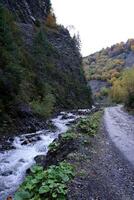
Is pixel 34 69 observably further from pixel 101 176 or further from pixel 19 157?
pixel 101 176

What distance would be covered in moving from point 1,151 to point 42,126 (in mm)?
11202

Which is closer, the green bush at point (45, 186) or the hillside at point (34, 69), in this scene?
the green bush at point (45, 186)

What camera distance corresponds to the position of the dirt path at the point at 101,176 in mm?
11758

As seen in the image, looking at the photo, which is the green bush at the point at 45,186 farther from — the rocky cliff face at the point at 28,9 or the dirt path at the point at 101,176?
the rocky cliff face at the point at 28,9

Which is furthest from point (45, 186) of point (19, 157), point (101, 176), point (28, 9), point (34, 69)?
point (28, 9)

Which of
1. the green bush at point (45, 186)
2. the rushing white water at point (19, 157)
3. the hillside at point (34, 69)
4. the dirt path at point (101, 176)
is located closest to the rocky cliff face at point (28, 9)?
the hillside at point (34, 69)

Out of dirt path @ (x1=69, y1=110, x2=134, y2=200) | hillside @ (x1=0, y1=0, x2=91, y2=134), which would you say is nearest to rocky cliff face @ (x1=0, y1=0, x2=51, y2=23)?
hillside @ (x1=0, y1=0, x2=91, y2=134)

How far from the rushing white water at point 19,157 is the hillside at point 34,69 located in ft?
6.45

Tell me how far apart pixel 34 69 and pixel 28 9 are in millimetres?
24237

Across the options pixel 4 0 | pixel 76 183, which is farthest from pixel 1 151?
pixel 4 0

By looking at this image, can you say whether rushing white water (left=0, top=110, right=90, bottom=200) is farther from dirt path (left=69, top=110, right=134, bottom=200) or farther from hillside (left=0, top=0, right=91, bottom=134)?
dirt path (left=69, top=110, right=134, bottom=200)

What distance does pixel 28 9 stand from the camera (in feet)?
233

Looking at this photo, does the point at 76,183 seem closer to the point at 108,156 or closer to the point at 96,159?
the point at 96,159

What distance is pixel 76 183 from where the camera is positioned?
1207 cm
